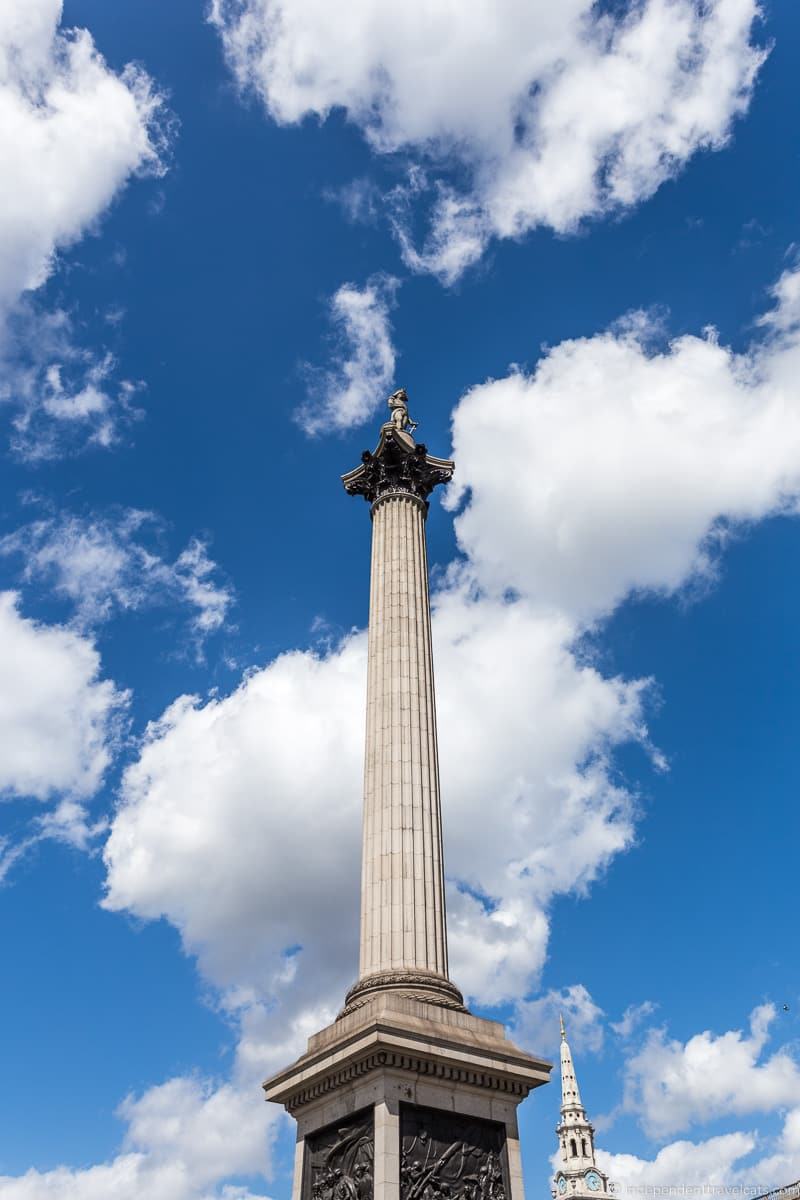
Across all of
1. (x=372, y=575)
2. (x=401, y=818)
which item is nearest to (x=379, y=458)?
(x=372, y=575)

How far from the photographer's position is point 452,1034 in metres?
20.6

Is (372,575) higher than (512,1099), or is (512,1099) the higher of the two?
(372,575)

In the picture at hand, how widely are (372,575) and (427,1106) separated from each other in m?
13.7

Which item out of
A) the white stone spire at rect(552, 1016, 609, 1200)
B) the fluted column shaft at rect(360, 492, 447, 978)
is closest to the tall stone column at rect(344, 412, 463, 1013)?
the fluted column shaft at rect(360, 492, 447, 978)

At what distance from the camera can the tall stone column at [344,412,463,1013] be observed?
898 inches

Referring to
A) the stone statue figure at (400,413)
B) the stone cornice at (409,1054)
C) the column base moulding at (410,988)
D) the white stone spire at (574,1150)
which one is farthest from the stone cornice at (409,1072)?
the white stone spire at (574,1150)

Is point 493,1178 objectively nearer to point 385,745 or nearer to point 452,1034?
point 452,1034

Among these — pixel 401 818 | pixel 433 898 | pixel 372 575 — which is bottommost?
pixel 433 898

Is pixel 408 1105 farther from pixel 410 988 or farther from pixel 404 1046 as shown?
pixel 410 988

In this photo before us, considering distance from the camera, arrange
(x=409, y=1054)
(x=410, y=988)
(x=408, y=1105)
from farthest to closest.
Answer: (x=410, y=988) → (x=409, y=1054) → (x=408, y=1105)

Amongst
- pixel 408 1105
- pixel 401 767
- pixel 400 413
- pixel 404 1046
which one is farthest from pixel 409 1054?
pixel 400 413

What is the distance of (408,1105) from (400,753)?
7.86 metres

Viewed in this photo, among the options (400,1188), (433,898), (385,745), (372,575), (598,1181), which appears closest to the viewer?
(400,1188)

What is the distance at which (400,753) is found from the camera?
25.2 m
